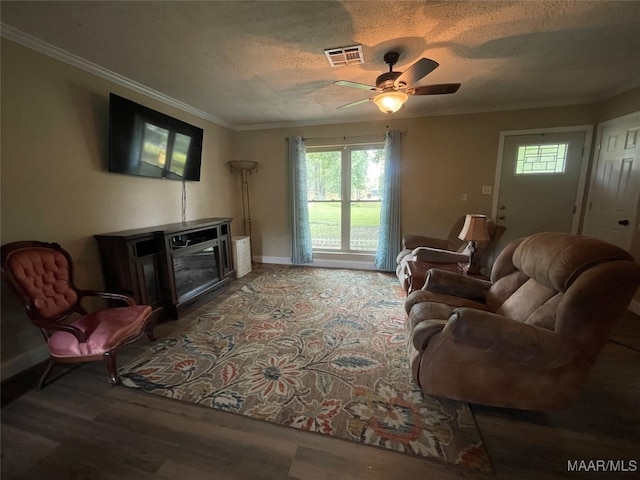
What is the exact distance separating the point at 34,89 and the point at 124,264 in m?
1.51

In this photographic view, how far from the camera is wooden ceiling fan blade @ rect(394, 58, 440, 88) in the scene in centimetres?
179

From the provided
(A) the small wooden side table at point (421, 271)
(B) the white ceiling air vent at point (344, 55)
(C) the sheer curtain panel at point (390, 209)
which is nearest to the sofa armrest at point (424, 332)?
(A) the small wooden side table at point (421, 271)

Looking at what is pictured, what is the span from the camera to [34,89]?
1.98 meters

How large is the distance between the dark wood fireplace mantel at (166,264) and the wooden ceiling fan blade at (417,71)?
8.50 ft

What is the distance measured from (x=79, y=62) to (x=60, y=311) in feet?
6.98

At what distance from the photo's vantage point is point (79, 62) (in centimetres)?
223

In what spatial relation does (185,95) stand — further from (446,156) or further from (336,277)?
(446,156)

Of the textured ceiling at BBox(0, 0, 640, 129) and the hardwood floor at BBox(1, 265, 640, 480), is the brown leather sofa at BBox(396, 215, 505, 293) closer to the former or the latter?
the hardwood floor at BBox(1, 265, 640, 480)

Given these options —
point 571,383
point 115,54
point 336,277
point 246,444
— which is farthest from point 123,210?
point 571,383

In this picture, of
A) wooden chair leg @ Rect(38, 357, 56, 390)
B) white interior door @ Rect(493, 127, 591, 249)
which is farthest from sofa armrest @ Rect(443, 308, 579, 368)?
white interior door @ Rect(493, 127, 591, 249)

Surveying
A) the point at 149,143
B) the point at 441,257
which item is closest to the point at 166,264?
the point at 149,143

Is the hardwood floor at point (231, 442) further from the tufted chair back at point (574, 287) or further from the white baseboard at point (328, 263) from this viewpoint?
the white baseboard at point (328, 263)

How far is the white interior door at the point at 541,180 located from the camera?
11.3 feet

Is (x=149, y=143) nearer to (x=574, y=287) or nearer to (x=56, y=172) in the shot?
(x=56, y=172)
